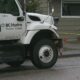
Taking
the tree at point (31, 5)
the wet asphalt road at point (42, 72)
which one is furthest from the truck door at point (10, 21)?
the tree at point (31, 5)

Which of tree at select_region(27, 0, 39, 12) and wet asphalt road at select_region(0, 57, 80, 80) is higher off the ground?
tree at select_region(27, 0, 39, 12)

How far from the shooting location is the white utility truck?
12953 mm

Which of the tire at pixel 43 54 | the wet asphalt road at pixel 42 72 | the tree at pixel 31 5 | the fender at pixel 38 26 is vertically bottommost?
the wet asphalt road at pixel 42 72

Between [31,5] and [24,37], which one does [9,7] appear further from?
[31,5]

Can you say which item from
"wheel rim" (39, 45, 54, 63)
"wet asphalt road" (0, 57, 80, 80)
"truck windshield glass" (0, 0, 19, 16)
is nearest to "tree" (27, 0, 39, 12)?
"wet asphalt road" (0, 57, 80, 80)

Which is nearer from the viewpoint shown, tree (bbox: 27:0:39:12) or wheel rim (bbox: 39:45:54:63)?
wheel rim (bbox: 39:45:54:63)

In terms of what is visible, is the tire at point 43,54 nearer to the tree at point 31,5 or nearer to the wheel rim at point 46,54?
the wheel rim at point 46,54

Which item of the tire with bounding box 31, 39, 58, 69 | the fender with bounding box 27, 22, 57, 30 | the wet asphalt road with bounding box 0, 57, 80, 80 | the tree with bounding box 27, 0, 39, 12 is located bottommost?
the wet asphalt road with bounding box 0, 57, 80, 80

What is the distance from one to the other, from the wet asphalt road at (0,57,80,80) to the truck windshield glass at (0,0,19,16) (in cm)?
180

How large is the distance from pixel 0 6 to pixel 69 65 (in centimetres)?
320

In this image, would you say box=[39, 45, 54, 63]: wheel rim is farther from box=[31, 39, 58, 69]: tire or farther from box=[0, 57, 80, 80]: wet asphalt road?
box=[0, 57, 80, 80]: wet asphalt road

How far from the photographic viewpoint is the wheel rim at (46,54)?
13625mm

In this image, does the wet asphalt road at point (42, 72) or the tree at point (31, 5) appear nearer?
the wet asphalt road at point (42, 72)

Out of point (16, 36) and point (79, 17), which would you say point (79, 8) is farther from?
point (16, 36)
